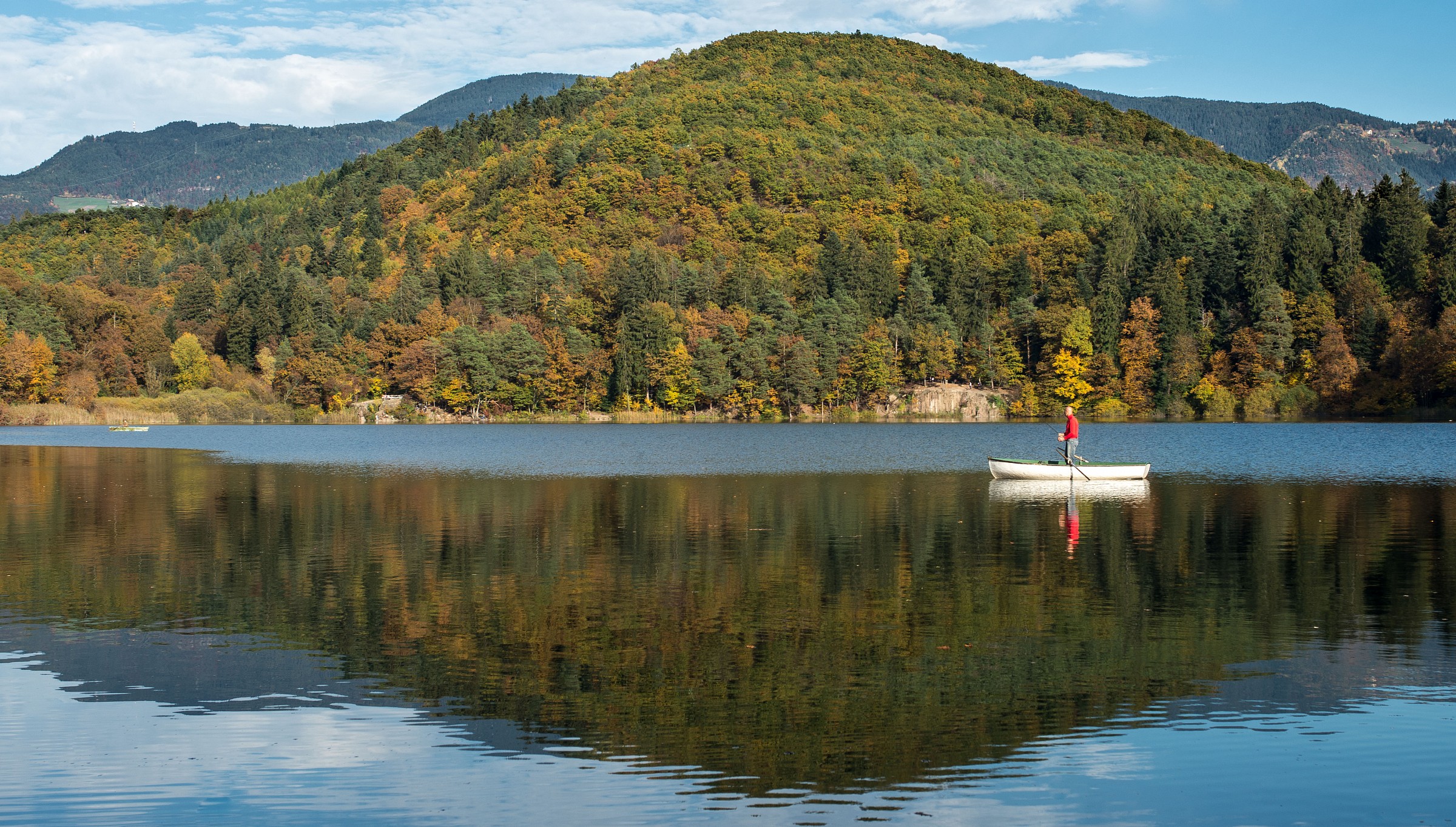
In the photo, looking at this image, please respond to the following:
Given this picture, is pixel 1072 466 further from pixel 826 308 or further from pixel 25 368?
pixel 25 368

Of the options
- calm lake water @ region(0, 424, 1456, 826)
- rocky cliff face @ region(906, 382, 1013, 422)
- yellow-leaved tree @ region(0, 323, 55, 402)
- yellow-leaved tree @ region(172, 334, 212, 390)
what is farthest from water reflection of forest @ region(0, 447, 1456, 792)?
yellow-leaved tree @ region(172, 334, 212, 390)

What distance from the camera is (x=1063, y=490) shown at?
144ft

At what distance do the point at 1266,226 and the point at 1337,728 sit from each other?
4629 inches

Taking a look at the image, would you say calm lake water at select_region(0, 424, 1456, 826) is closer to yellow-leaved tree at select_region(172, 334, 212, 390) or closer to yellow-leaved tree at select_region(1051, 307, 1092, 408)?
yellow-leaved tree at select_region(1051, 307, 1092, 408)

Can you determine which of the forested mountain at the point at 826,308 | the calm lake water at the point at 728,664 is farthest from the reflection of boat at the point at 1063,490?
the forested mountain at the point at 826,308

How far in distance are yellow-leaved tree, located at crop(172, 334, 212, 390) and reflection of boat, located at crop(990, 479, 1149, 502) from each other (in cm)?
11216

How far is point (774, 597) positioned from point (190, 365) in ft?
431

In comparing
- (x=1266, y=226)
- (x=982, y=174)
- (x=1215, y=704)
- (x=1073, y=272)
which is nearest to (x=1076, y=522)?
(x=1215, y=704)

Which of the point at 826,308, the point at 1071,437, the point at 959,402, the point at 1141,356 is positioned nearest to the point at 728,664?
the point at 1071,437

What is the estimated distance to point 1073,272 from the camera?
134 m

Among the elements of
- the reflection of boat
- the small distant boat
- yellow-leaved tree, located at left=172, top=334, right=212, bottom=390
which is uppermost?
yellow-leaved tree, located at left=172, top=334, right=212, bottom=390

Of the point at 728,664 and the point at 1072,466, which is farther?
the point at 1072,466

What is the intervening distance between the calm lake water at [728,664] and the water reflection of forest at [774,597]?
97 mm

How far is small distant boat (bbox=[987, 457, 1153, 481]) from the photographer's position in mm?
44875
